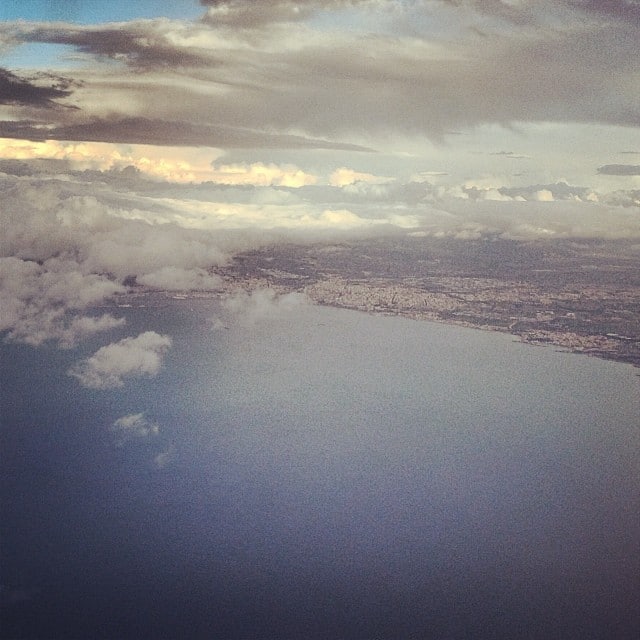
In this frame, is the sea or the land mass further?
the land mass

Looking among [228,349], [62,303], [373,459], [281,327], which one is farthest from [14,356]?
[373,459]

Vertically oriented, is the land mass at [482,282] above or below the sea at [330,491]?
above

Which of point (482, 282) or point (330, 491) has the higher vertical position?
point (482, 282)

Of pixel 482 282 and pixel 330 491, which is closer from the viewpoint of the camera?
pixel 330 491

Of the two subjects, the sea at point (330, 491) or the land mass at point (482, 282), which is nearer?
the sea at point (330, 491)

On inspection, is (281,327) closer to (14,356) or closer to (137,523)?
(14,356)
